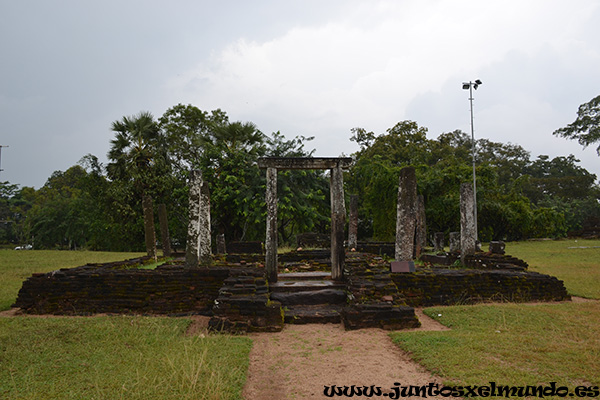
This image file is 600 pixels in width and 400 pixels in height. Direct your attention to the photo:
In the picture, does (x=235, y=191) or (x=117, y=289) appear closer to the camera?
(x=117, y=289)

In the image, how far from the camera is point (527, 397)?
3.78m

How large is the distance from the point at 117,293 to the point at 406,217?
657 centimetres

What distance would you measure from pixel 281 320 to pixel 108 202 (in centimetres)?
1936

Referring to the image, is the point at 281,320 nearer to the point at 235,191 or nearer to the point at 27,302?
the point at 27,302

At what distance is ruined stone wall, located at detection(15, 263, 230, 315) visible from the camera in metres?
8.03

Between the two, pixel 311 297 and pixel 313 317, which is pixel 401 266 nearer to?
pixel 311 297

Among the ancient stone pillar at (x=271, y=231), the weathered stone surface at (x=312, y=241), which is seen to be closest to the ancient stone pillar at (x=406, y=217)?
the ancient stone pillar at (x=271, y=231)

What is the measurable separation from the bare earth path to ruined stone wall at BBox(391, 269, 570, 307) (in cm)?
190

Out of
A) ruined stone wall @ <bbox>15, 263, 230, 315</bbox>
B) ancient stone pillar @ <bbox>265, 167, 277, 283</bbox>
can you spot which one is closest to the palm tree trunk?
ruined stone wall @ <bbox>15, 263, 230, 315</bbox>

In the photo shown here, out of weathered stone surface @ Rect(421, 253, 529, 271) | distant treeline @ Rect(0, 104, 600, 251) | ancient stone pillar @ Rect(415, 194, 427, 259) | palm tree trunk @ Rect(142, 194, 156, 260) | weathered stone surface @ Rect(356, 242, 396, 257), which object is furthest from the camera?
distant treeline @ Rect(0, 104, 600, 251)

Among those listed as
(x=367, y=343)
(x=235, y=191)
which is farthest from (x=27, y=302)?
(x=235, y=191)

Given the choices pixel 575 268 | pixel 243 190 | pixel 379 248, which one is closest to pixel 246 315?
pixel 575 268

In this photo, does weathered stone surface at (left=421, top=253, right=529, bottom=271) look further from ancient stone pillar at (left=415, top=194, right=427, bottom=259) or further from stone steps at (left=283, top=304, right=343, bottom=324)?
stone steps at (left=283, top=304, right=343, bottom=324)

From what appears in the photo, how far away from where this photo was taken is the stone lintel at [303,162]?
28.6ft
